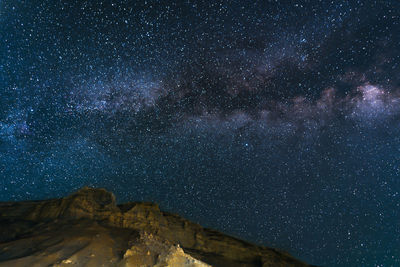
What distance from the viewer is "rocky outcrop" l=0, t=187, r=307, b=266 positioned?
4699mm

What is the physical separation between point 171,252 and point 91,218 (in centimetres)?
481

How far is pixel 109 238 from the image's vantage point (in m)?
5.84

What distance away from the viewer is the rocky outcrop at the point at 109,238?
4699 mm

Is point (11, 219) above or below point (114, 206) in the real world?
below

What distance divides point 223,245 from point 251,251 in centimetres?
135

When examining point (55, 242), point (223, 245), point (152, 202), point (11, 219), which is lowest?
point (11, 219)

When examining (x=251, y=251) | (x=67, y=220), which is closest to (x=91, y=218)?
(x=67, y=220)

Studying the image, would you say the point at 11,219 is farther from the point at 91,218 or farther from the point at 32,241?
the point at 32,241

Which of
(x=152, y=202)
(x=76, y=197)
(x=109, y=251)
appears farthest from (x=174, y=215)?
(x=109, y=251)

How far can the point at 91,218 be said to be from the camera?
26.3 feet

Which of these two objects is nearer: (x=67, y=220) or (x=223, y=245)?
(x=67, y=220)

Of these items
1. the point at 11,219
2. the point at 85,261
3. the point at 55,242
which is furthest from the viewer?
the point at 11,219

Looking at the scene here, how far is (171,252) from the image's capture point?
4.76 meters

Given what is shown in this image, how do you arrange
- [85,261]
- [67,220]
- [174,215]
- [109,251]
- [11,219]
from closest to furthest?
[85,261]
[109,251]
[67,220]
[11,219]
[174,215]
